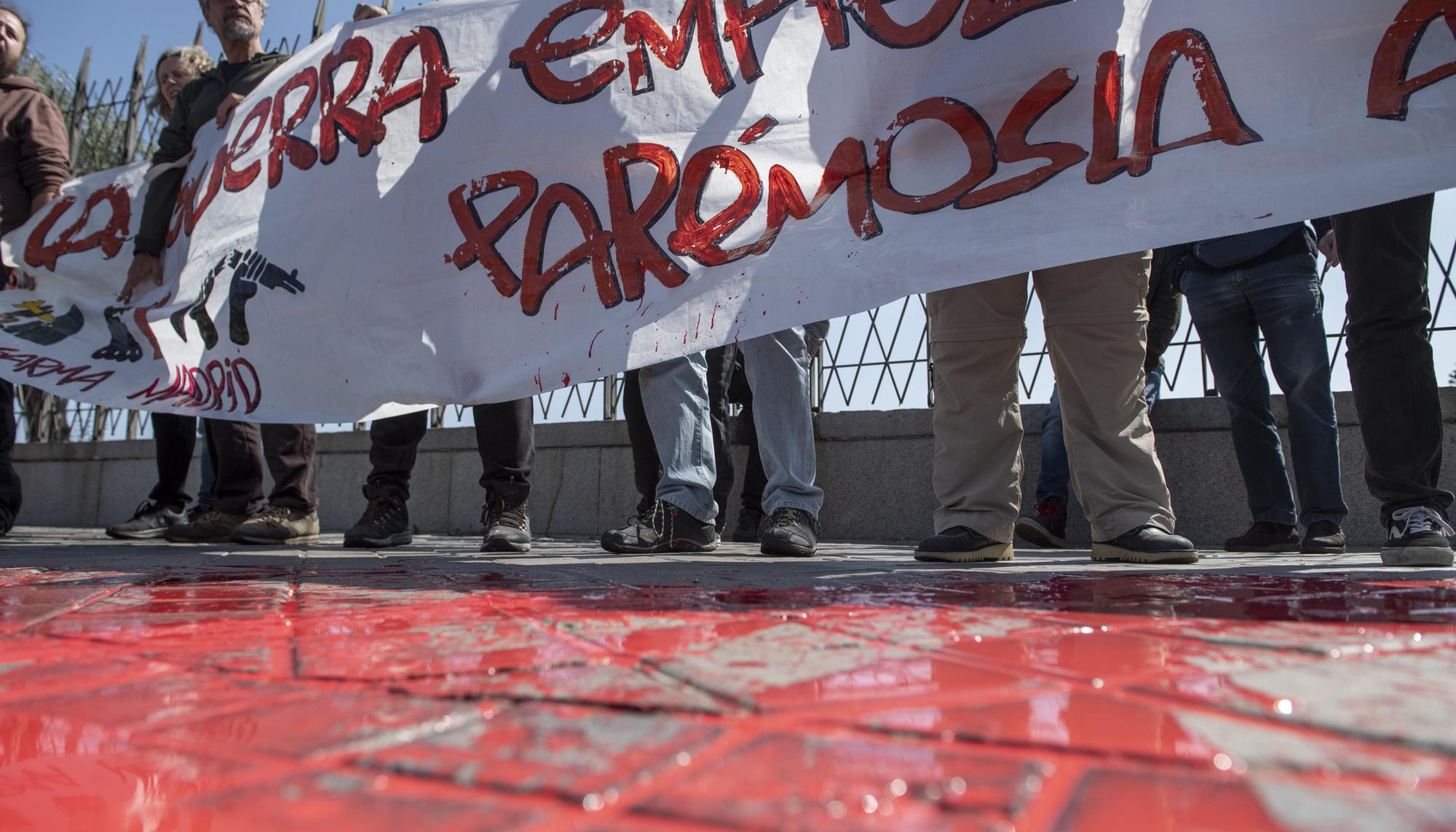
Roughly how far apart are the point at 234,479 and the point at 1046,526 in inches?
146

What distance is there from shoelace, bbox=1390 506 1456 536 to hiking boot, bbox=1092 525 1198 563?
50 cm

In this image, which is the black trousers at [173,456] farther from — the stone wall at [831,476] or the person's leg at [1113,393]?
the person's leg at [1113,393]

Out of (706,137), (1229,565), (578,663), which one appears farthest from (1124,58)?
(578,663)

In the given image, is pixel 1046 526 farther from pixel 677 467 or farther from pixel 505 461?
pixel 505 461

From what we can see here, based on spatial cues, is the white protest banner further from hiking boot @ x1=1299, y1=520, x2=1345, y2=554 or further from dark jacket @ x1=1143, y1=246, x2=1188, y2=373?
dark jacket @ x1=1143, y1=246, x2=1188, y2=373

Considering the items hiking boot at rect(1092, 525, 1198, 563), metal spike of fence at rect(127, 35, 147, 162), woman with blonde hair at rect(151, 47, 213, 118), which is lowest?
hiking boot at rect(1092, 525, 1198, 563)

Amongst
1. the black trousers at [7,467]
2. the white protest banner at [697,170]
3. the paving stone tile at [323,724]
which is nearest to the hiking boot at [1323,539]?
the white protest banner at [697,170]

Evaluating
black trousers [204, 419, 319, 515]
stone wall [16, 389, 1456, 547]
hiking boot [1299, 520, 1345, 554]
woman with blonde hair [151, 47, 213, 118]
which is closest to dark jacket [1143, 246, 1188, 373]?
stone wall [16, 389, 1456, 547]

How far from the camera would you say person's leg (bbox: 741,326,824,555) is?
11.1 feet

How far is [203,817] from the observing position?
658 millimetres

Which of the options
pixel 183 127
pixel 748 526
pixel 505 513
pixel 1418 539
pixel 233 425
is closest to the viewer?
pixel 1418 539

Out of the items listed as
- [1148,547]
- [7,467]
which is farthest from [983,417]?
[7,467]

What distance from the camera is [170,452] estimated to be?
5133 mm

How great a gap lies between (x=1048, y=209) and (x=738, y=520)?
8.68 ft
